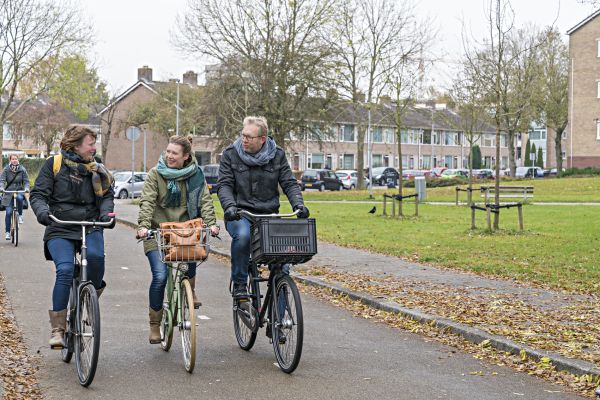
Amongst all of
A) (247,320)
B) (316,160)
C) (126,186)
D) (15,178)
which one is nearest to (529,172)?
(316,160)

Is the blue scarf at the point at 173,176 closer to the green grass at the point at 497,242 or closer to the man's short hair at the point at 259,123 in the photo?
the man's short hair at the point at 259,123

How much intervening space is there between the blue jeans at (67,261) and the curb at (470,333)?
338 centimetres

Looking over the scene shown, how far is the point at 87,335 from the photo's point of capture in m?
6.01

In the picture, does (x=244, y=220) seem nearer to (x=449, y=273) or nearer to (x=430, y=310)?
(x=430, y=310)

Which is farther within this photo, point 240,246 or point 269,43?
point 269,43

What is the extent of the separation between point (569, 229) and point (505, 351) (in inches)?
519

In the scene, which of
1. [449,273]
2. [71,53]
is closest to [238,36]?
[71,53]

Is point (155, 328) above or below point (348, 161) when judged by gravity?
below

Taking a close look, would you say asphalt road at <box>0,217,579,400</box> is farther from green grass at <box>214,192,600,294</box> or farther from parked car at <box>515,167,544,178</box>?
parked car at <box>515,167,544,178</box>

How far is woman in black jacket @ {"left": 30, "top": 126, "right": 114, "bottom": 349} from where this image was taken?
6273mm

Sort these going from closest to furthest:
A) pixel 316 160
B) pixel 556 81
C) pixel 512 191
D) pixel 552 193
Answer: pixel 512 191 → pixel 552 193 → pixel 556 81 → pixel 316 160

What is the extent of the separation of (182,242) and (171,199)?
61 cm

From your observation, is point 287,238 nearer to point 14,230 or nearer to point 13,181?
point 14,230

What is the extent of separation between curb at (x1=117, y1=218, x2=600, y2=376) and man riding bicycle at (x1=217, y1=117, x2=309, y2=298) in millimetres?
2115
